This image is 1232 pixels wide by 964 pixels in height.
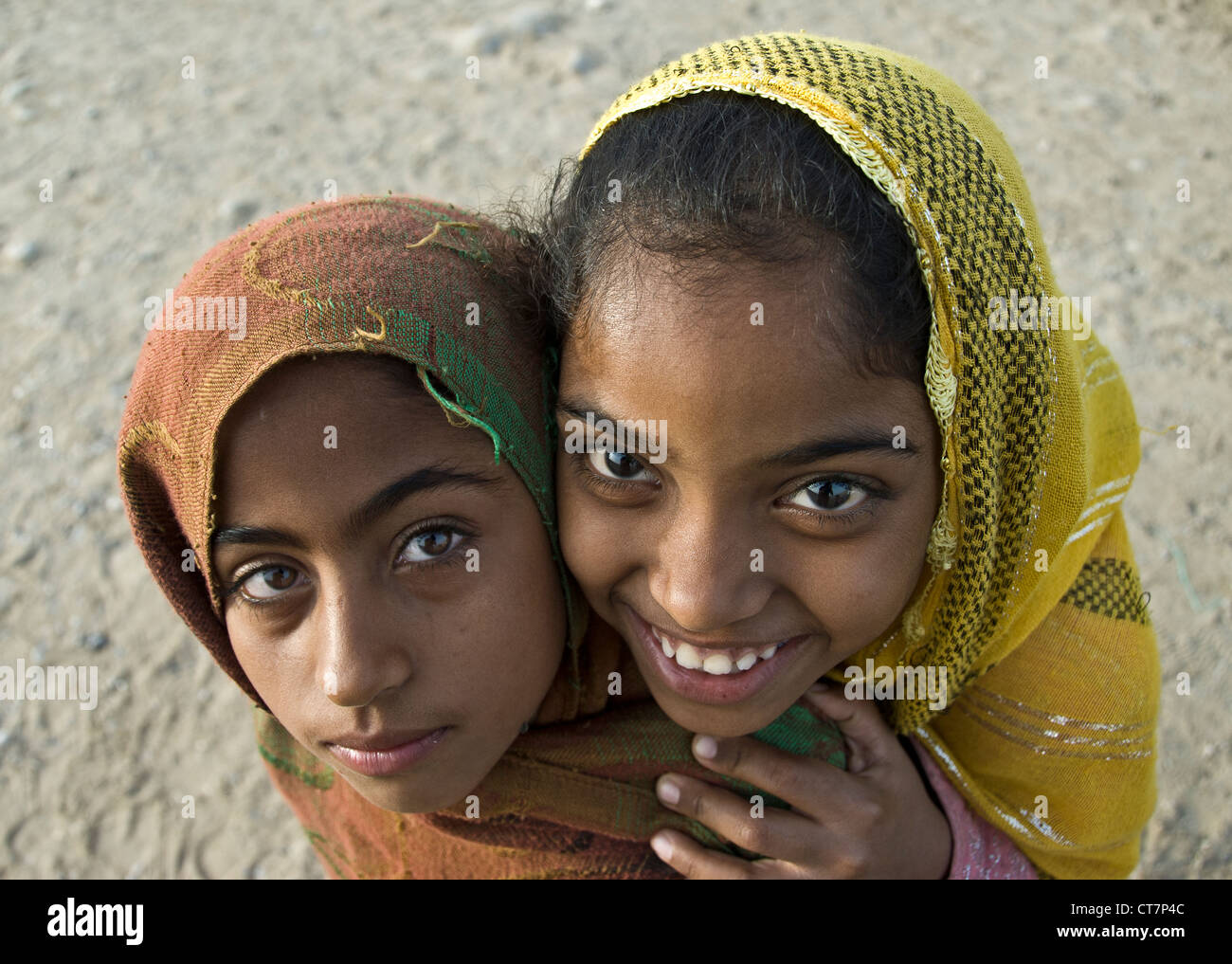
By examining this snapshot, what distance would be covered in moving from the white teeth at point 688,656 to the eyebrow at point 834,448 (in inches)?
14.8

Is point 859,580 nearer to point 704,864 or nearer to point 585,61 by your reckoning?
point 704,864

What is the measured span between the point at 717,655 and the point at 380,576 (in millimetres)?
533

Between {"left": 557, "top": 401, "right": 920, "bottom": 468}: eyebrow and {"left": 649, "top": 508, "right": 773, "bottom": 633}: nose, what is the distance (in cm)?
12

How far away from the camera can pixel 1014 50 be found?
5.35 m

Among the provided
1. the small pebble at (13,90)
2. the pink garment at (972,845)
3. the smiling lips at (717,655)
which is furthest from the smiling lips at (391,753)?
the small pebble at (13,90)

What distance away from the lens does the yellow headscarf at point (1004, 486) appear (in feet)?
5.04

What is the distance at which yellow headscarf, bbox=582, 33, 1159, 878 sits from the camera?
1.54 meters

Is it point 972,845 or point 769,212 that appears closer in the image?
point 769,212

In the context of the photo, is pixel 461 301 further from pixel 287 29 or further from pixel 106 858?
pixel 287 29

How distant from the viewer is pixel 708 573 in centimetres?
153

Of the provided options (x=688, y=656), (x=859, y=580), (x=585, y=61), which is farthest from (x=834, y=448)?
(x=585, y=61)

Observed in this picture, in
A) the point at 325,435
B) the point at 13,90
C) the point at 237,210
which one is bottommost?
the point at 325,435

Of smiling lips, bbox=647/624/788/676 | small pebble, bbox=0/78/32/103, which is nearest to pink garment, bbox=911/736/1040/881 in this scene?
smiling lips, bbox=647/624/788/676
